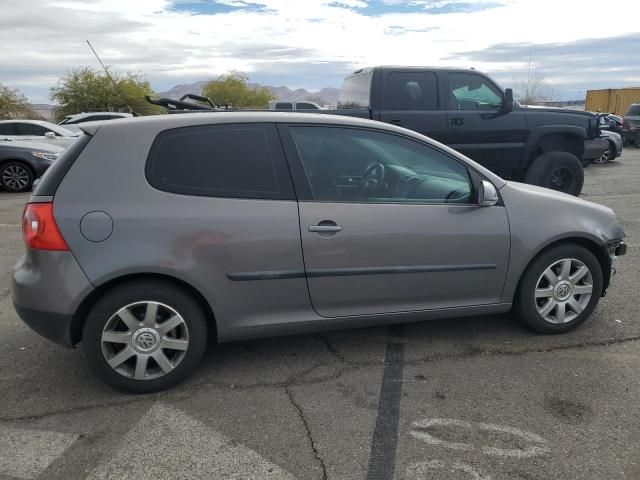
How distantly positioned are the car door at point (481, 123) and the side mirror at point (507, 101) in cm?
7

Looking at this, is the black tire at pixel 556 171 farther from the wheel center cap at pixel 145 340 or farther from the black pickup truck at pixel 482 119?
the wheel center cap at pixel 145 340

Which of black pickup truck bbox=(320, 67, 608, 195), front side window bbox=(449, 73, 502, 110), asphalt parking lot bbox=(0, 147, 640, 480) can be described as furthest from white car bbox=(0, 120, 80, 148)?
asphalt parking lot bbox=(0, 147, 640, 480)

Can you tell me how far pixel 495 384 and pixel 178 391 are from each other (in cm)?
189

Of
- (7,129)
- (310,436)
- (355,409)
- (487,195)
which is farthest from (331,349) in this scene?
(7,129)

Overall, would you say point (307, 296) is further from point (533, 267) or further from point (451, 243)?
point (533, 267)

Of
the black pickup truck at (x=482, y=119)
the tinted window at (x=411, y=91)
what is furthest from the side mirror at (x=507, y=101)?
the tinted window at (x=411, y=91)

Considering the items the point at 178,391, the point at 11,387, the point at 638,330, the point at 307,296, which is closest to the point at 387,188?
the point at 307,296

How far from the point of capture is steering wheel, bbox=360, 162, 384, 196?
3623 millimetres

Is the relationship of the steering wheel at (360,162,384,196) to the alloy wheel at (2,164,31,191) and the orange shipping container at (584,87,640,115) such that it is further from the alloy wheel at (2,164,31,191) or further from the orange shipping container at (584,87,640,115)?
the orange shipping container at (584,87,640,115)

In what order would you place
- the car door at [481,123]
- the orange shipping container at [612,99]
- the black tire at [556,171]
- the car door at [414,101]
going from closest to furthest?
the car door at [414,101]
the car door at [481,123]
the black tire at [556,171]
the orange shipping container at [612,99]

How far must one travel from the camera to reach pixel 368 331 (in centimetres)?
422

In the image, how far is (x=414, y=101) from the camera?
8.03 metres

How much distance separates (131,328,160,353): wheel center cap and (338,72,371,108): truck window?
559 cm

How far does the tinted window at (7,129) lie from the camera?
13.5 metres
